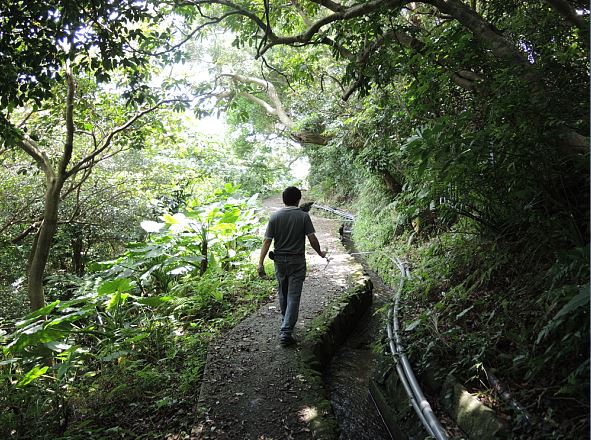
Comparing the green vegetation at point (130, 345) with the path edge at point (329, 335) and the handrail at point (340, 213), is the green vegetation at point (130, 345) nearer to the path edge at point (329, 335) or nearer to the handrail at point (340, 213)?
the path edge at point (329, 335)

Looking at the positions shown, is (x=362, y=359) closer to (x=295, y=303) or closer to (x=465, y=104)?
(x=295, y=303)

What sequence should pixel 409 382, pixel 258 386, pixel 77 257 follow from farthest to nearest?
pixel 77 257 → pixel 258 386 → pixel 409 382

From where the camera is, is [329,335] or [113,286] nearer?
[113,286]

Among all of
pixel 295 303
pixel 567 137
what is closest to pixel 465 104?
pixel 567 137

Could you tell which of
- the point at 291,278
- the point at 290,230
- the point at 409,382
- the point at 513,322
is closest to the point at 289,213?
the point at 290,230

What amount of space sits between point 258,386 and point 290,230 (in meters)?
1.86

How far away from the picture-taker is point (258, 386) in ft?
13.7

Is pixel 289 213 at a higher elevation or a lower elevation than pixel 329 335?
higher

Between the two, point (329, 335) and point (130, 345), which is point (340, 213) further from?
point (130, 345)

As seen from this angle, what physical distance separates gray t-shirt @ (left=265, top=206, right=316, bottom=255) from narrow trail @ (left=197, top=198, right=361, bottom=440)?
51.5 inches

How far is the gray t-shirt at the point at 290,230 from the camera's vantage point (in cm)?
484

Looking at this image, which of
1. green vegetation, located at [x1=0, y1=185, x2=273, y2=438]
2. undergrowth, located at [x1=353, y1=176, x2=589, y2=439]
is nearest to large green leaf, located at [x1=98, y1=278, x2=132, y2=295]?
green vegetation, located at [x1=0, y1=185, x2=273, y2=438]

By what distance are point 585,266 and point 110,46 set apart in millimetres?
5059

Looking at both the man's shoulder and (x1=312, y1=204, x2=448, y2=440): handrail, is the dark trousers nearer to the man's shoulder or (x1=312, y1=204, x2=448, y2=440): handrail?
the man's shoulder
